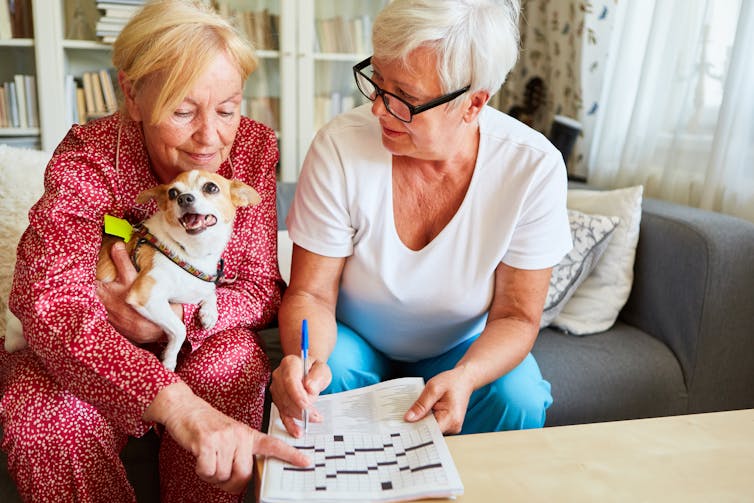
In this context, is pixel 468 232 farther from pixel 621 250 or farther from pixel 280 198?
pixel 280 198

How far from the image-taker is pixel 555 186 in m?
1.23

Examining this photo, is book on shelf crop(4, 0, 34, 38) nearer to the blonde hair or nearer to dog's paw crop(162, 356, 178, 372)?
the blonde hair

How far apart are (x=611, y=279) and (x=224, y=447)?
1.30 metres

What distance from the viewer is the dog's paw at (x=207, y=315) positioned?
116cm

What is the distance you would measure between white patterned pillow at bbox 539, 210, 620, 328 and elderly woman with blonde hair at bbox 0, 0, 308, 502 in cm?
86

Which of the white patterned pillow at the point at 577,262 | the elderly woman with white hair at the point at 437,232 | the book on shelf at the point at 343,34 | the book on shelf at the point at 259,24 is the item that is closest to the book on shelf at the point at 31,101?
the book on shelf at the point at 259,24

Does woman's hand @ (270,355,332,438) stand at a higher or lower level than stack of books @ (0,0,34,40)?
lower

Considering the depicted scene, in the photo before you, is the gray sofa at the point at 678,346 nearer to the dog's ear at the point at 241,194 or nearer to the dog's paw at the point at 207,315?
the dog's paw at the point at 207,315

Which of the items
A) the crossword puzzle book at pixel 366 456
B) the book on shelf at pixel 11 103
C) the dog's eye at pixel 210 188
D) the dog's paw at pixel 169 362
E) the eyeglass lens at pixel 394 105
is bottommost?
the dog's paw at pixel 169 362

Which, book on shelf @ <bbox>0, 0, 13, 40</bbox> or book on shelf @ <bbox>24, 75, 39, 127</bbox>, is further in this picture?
book on shelf @ <bbox>24, 75, 39, 127</bbox>

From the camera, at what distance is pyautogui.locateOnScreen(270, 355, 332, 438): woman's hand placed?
94cm

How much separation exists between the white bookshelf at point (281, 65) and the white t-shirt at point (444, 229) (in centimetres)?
175

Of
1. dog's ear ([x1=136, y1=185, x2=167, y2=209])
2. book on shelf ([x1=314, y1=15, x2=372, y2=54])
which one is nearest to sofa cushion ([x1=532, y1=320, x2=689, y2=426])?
dog's ear ([x1=136, y1=185, x2=167, y2=209])

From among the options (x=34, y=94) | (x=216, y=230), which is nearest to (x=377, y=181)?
(x=216, y=230)
